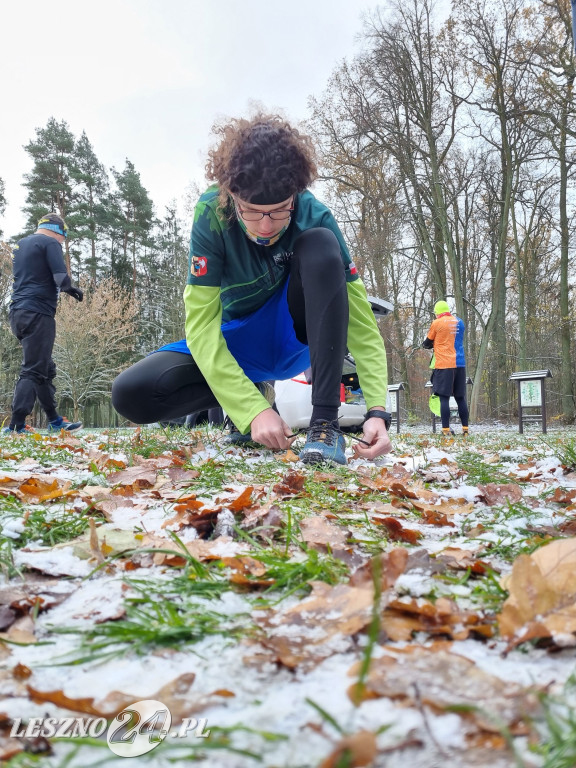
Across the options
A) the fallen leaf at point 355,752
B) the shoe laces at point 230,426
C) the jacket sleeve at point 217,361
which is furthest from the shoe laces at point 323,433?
the fallen leaf at point 355,752

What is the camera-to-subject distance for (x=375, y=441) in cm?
229

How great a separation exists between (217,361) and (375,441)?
33.4 inches

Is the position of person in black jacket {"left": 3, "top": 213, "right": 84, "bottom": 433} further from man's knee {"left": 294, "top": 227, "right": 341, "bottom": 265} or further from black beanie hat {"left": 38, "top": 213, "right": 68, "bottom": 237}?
man's knee {"left": 294, "top": 227, "right": 341, "bottom": 265}

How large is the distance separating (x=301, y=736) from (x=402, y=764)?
0.33 feet

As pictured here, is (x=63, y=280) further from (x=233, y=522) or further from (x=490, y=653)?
(x=490, y=653)

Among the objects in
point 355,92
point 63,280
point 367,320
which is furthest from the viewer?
point 355,92

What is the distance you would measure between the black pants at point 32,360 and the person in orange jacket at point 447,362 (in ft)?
19.7

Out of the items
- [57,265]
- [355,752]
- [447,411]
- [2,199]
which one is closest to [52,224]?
[57,265]

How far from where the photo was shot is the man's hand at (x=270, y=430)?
2182mm

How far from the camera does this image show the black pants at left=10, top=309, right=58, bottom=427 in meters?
5.13

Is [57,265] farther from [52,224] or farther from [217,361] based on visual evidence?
[217,361]

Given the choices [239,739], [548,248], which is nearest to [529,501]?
[239,739]

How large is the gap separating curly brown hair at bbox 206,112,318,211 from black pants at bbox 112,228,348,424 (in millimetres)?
336

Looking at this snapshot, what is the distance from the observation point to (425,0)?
44.6 ft
